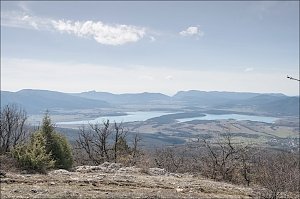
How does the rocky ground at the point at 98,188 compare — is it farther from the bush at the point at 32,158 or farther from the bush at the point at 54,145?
the bush at the point at 54,145

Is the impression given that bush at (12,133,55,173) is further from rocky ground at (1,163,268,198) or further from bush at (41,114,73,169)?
bush at (41,114,73,169)

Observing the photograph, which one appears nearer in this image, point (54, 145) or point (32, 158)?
point (32, 158)

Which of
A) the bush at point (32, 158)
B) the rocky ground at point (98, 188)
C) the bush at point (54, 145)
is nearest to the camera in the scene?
the rocky ground at point (98, 188)

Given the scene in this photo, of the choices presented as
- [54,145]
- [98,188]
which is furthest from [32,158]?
[98,188]

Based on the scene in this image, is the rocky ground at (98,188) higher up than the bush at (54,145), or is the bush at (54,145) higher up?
the bush at (54,145)

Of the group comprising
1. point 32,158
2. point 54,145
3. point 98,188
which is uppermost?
point 54,145

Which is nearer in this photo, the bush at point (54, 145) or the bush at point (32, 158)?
the bush at point (32, 158)

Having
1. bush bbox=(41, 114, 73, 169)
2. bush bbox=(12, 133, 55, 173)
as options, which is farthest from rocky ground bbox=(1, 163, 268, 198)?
bush bbox=(41, 114, 73, 169)

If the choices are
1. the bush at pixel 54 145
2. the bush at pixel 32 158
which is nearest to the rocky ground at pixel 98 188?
the bush at pixel 32 158

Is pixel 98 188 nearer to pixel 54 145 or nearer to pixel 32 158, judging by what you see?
pixel 32 158

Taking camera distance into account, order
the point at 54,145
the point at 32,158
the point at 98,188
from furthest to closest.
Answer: the point at 54,145 < the point at 32,158 < the point at 98,188

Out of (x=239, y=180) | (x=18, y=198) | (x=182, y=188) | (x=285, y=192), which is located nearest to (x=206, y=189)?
(x=182, y=188)

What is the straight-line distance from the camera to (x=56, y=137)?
24.3 metres

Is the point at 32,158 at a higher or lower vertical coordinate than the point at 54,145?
lower
